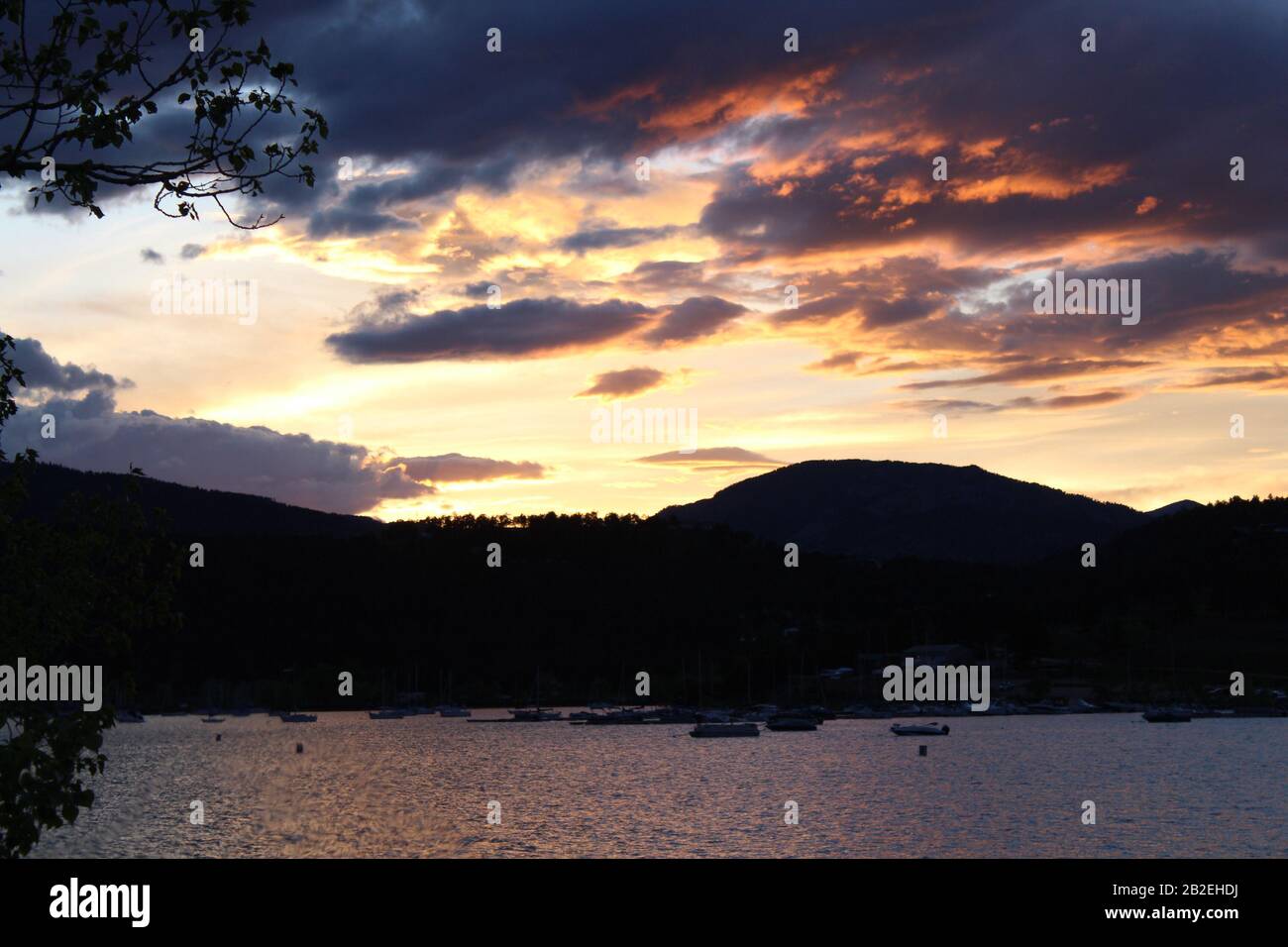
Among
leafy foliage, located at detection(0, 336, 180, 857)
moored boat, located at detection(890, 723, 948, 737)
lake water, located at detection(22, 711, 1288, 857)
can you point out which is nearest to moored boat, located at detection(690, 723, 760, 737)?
lake water, located at detection(22, 711, 1288, 857)

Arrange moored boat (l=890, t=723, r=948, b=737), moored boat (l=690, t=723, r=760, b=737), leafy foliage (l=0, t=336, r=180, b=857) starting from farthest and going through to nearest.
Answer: moored boat (l=890, t=723, r=948, b=737)
moored boat (l=690, t=723, r=760, b=737)
leafy foliage (l=0, t=336, r=180, b=857)

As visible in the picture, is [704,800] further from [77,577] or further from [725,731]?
[77,577]

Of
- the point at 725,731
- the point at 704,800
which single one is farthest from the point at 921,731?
the point at 704,800

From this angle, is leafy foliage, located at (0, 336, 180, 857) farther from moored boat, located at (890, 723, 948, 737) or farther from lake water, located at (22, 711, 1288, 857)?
moored boat, located at (890, 723, 948, 737)

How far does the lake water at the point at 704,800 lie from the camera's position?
7912cm

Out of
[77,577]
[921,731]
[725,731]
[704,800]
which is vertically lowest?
[921,731]

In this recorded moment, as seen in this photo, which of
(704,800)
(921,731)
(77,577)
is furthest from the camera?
(921,731)

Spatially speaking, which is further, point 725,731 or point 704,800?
point 725,731

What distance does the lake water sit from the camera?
7912cm

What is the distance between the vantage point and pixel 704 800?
104250mm

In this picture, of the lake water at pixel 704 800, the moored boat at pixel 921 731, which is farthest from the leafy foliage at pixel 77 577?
the moored boat at pixel 921 731
